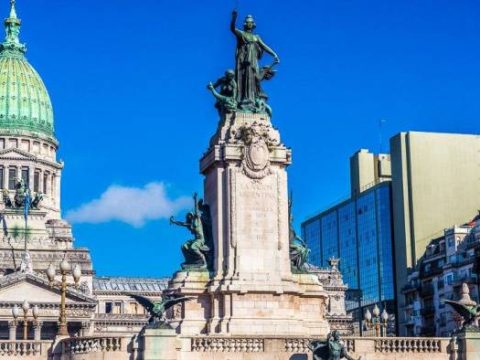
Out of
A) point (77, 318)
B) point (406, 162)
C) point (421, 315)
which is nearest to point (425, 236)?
point (406, 162)

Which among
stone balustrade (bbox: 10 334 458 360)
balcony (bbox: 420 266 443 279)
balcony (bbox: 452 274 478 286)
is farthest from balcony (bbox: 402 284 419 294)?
stone balustrade (bbox: 10 334 458 360)

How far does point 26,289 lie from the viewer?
135250 mm

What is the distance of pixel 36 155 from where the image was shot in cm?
16838

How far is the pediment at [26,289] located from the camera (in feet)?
441

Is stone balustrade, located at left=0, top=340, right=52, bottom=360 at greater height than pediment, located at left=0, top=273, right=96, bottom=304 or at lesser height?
lesser

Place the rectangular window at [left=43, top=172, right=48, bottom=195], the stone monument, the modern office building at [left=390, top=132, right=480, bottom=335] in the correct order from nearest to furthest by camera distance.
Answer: the stone monument < the modern office building at [left=390, top=132, right=480, bottom=335] < the rectangular window at [left=43, top=172, right=48, bottom=195]

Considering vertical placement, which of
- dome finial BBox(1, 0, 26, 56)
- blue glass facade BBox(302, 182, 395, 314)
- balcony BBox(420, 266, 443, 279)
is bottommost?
balcony BBox(420, 266, 443, 279)

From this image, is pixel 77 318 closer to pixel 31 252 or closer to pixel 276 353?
pixel 31 252

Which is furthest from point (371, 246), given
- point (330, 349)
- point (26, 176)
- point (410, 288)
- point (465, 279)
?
point (330, 349)

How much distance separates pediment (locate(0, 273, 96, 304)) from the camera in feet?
441

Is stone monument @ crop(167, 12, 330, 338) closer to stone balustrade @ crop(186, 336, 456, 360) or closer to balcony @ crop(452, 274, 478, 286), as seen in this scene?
stone balustrade @ crop(186, 336, 456, 360)

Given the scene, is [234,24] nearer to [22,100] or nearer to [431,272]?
[431,272]

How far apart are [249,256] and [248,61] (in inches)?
418

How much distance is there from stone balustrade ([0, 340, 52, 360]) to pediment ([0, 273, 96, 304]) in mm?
87670
